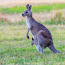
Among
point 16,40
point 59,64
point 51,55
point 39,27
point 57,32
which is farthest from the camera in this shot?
point 57,32

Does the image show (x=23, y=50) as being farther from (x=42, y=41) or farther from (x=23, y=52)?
(x=42, y=41)

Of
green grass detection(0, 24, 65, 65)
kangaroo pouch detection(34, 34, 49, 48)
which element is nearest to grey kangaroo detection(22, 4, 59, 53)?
kangaroo pouch detection(34, 34, 49, 48)

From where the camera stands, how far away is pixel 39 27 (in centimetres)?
1066

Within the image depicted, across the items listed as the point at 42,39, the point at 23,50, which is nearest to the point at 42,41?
the point at 42,39

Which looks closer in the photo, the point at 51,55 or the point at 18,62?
the point at 18,62

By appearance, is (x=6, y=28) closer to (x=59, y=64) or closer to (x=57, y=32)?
(x=57, y=32)

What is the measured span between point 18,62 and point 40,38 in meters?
1.53

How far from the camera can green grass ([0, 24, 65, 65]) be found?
898 centimetres

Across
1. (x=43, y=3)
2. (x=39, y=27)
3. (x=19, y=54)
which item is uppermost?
(x=39, y=27)

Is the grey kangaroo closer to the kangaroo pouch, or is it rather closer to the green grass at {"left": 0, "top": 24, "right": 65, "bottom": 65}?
the kangaroo pouch

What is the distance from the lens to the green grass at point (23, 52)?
8.98 metres

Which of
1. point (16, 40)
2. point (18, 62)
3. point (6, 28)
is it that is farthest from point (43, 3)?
point (18, 62)

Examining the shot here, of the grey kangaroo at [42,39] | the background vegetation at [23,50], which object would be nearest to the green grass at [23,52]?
the background vegetation at [23,50]

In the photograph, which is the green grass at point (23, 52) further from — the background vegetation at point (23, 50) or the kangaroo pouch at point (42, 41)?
the kangaroo pouch at point (42, 41)
